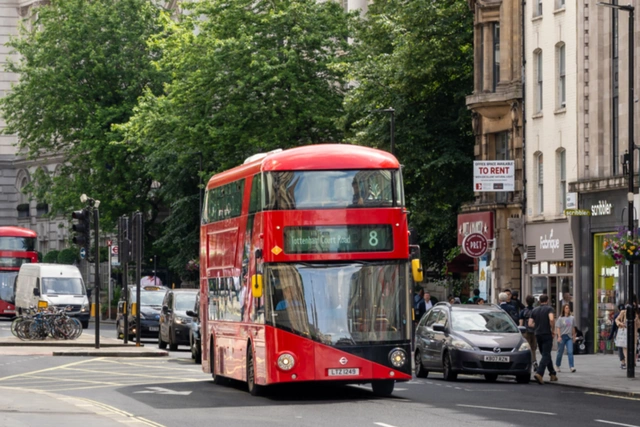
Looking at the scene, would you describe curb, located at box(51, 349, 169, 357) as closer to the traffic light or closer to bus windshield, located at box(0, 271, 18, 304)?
the traffic light

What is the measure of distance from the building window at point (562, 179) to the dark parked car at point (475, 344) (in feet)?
50.1

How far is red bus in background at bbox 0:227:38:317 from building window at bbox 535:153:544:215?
114 feet

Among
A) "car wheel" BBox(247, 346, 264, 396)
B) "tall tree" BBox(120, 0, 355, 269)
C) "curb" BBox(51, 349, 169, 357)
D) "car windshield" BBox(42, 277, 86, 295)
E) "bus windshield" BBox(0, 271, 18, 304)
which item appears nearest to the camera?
"car wheel" BBox(247, 346, 264, 396)

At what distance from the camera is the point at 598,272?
148 feet

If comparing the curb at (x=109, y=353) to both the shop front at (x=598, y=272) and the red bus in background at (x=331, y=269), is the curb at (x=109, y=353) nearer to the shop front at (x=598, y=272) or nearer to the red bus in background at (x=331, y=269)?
the shop front at (x=598, y=272)

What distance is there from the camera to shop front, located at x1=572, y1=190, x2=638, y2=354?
43.7 m

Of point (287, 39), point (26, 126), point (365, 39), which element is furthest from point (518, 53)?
point (26, 126)

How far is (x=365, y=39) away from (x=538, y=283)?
12685 millimetres

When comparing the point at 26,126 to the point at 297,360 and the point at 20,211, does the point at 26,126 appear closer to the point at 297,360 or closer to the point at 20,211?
the point at 20,211

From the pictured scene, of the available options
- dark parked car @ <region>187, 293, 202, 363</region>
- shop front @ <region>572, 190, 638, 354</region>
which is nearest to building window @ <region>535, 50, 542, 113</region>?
shop front @ <region>572, 190, 638, 354</region>

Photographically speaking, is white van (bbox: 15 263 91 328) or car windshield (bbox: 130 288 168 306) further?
white van (bbox: 15 263 91 328)

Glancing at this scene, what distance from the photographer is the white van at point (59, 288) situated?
211 ft

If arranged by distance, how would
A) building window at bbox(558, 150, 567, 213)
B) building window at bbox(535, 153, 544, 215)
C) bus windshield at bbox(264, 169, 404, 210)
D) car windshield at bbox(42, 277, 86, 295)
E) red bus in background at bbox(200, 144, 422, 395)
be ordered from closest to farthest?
red bus in background at bbox(200, 144, 422, 395) → bus windshield at bbox(264, 169, 404, 210) → building window at bbox(558, 150, 567, 213) → building window at bbox(535, 153, 544, 215) → car windshield at bbox(42, 277, 86, 295)

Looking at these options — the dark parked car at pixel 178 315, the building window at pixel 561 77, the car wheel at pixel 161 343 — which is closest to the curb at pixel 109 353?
the dark parked car at pixel 178 315
